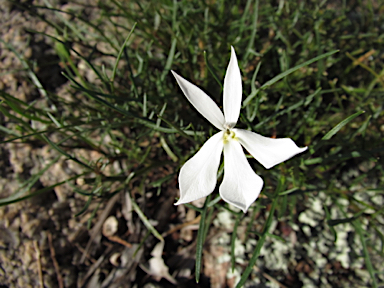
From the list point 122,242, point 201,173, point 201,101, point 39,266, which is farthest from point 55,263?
point 201,101

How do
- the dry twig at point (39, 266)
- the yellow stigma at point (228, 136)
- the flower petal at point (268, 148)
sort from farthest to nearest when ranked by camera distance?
1. the dry twig at point (39, 266)
2. the yellow stigma at point (228, 136)
3. the flower petal at point (268, 148)

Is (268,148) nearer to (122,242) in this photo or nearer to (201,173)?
(201,173)

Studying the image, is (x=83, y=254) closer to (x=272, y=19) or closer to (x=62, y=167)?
(x=62, y=167)

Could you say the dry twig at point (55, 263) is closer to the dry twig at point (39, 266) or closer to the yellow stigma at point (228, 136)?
the dry twig at point (39, 266)

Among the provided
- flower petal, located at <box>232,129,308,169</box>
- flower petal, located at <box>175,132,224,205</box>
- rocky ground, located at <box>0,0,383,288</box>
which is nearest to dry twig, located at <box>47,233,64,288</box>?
rocky ground, located at <box>0,0,383,288</box>

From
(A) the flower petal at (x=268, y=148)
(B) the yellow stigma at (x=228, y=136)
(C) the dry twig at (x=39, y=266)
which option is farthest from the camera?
(C) the dry twig at (x=39, y=266)

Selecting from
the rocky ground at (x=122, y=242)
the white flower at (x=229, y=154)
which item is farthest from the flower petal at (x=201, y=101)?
the rocky ground at (x=122, y=242)

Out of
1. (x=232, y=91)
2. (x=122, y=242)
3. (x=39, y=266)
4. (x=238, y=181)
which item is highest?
(x=232, y=91)

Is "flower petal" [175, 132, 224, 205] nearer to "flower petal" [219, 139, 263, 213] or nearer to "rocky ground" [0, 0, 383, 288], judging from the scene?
"flower petal" [219, 139, 263, 213]
